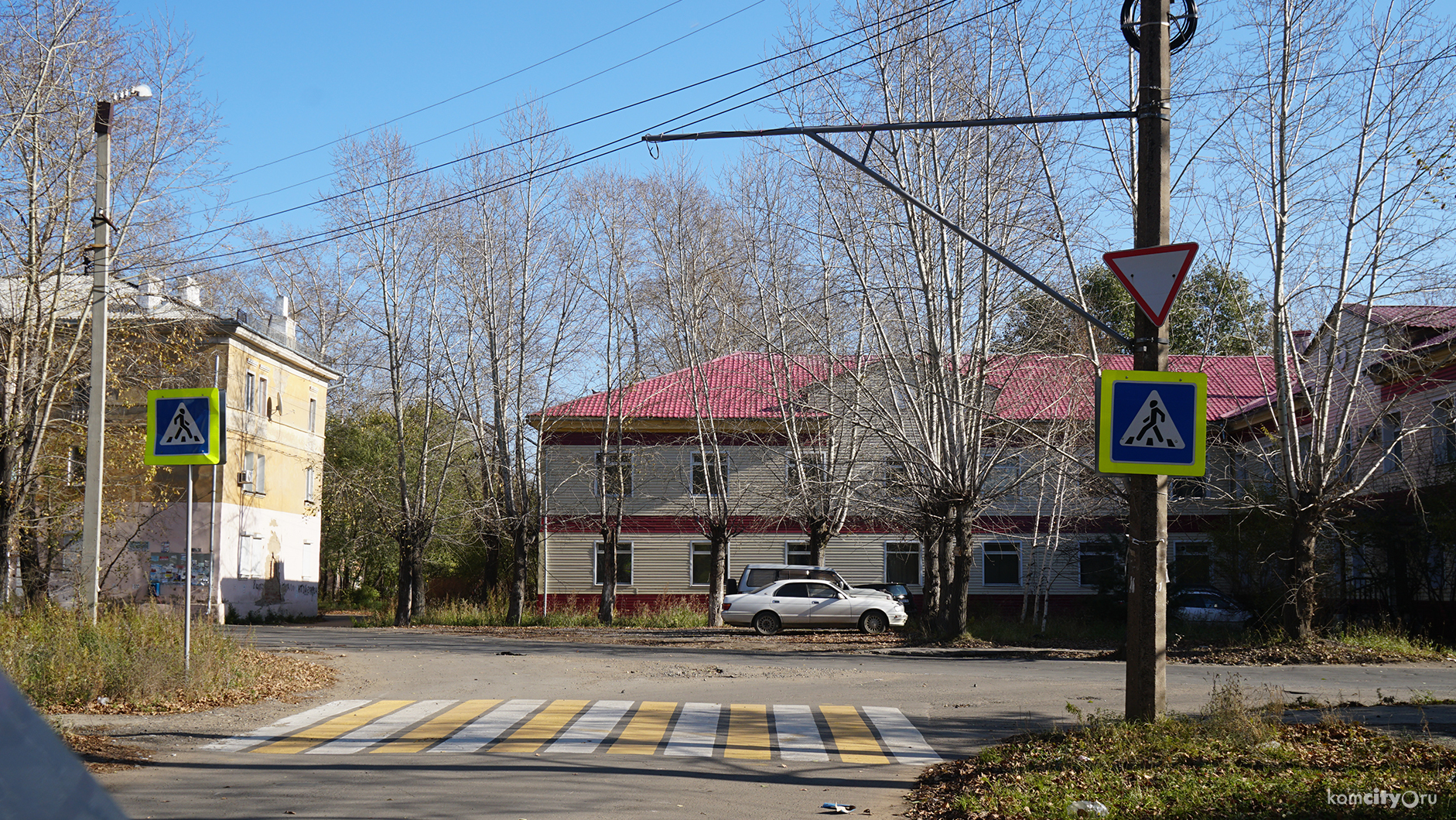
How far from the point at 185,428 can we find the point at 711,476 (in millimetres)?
26166

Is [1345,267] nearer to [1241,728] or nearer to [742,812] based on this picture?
[1241,728]

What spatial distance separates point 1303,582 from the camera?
792 inches

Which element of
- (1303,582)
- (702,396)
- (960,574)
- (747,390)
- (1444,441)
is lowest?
(960,574)

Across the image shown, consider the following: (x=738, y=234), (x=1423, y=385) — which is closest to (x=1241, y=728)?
(x=1423, y=385)

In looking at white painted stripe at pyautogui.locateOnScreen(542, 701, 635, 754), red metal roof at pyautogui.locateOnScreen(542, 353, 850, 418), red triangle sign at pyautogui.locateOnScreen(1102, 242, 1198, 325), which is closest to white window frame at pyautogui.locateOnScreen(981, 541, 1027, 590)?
red metal roof at pyautogui.locateOnScreen(542, 353, 850, 418)

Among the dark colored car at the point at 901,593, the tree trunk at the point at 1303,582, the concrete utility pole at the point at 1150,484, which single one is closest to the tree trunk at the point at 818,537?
the dark colored car at the point at 901,593

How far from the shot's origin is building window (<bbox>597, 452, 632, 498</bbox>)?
35062 millimetres

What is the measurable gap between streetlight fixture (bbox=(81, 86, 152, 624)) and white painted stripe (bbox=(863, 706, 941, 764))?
10.5 metres

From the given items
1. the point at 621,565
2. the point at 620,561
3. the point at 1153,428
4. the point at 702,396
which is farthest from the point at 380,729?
the point at 621,565

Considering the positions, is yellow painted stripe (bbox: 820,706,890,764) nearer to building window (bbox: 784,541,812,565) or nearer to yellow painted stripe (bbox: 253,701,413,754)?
yellow painted stripe (bbox: 253,701,413,754)

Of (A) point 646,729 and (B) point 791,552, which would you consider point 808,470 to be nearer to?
(B) point 791,552

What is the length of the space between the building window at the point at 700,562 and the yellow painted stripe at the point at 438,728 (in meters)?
26.5

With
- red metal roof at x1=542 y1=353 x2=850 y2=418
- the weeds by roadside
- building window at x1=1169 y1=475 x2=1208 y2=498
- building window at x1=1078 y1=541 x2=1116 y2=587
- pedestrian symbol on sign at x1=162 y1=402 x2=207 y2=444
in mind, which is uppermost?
red metal roof at x1=542 y1=353 x2=850 y2=418

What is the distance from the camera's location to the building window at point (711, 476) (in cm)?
3356
